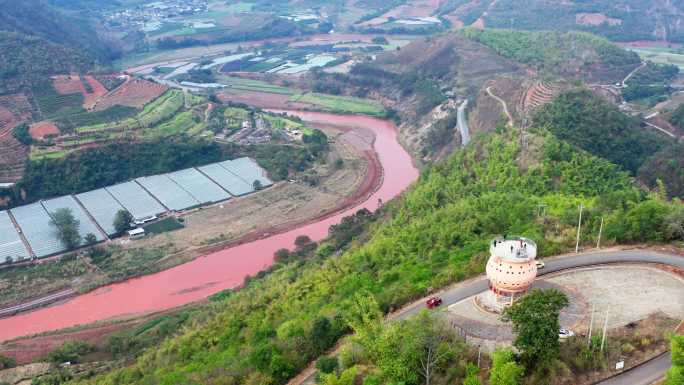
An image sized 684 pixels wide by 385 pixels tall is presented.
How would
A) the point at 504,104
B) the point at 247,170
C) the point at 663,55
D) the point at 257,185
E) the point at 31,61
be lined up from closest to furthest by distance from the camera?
the point at 504,104 < the point at 257,185 < the point at 247,170 < the point at 31,61 < the point at 663,55

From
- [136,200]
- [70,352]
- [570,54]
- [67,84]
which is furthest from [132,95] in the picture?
[570,54]

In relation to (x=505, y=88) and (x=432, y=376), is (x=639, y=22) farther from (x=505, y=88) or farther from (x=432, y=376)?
(x=432, y=376)

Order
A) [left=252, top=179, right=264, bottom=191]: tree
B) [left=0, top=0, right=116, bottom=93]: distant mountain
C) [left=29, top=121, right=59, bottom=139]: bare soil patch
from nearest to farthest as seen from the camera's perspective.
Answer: [left=252, top=179, right=264, bottom=191]: tree
[left=29, top=121, right=59, bottom=139]: bare soil patch
[left=0, top=0, right=116, bottom=93]: distant mountain

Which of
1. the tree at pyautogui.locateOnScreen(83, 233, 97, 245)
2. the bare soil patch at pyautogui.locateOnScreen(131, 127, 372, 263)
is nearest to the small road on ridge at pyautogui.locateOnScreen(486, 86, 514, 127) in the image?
the bare soil patch at pyautogui.locateOnScreen(131, 127, 372, 263)

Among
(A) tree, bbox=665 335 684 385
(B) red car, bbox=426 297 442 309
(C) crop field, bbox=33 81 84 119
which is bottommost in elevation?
(C) crop field, bbox=33 81 84 119

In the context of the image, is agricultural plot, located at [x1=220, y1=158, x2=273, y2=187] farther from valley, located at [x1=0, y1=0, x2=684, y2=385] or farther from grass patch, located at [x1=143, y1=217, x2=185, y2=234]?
grass patch, located at [x1=143, y1=217, x2=185, y2=234]

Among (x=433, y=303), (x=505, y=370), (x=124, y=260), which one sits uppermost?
(x=505, y=370)

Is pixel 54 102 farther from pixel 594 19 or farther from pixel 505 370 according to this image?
pixel 594 19

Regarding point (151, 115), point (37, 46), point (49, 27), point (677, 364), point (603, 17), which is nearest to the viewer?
point (677, 364)
